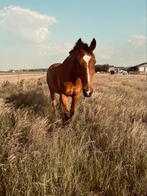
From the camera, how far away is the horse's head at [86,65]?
8141 millimetres

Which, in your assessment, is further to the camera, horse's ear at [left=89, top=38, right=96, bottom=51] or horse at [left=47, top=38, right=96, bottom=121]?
horse's ear at [left=89, top=38, right=96, bottom=51]

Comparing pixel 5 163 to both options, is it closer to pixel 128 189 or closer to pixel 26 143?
pixel 26 143

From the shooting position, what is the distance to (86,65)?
8188 millimetres

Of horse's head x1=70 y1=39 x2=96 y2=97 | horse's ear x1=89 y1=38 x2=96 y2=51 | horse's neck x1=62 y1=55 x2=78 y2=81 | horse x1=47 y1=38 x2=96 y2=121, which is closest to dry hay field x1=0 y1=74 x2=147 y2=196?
horse's head x1=70 y1=39 x2=96 y2=97

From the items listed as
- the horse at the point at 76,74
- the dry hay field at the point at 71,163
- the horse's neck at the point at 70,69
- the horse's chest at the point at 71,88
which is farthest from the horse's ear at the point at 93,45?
the dry hay field at the point at 71,163

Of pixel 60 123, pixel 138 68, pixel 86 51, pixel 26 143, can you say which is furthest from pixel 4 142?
pixel 138 68

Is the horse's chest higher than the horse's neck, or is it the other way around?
the horse's neck

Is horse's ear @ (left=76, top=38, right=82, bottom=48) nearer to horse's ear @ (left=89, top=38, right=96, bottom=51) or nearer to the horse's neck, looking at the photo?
horse's ear @ (left=89, top=38, right=96, bottom=51)

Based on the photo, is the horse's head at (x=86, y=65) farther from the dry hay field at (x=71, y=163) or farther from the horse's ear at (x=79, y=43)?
the dry hay field at (x=71, y=163)

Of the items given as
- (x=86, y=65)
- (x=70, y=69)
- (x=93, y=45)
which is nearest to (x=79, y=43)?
(x=93, y=45)

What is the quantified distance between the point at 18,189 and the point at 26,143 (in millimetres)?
1535

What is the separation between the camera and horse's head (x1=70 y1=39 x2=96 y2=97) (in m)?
8.14

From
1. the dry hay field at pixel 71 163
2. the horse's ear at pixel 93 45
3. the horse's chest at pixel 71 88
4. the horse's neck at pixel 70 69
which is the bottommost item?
the dry hay field at pixel 71 163

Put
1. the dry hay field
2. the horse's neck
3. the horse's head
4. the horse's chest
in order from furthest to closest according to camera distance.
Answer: the horse's chest < the horse's neck < the horse's head < the dry hay field
